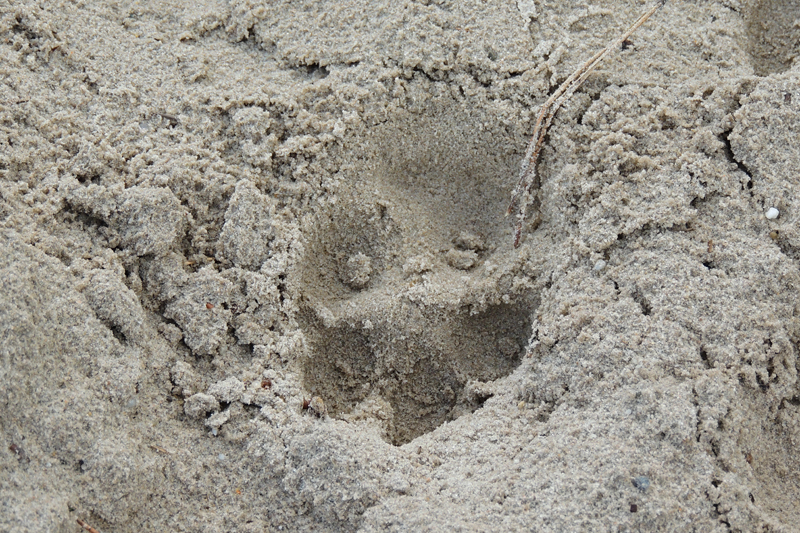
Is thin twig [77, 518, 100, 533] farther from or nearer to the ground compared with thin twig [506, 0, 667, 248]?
nearer to the ground

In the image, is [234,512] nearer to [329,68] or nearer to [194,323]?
[194,323]

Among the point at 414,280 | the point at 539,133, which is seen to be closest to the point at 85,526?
the point at 414,280

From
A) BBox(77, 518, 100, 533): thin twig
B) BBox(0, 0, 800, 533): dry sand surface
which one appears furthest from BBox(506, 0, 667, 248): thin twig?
BBox(77, 518, 100, 533): thin twig

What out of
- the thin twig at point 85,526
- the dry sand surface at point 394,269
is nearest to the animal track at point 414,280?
the dry sand surface at point 394,269

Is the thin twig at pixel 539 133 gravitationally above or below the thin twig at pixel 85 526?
above

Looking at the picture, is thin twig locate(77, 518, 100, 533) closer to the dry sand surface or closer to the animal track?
the dry sand surface

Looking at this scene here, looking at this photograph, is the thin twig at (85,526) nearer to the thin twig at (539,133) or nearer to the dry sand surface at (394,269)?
the dry sand surface at (394,269)

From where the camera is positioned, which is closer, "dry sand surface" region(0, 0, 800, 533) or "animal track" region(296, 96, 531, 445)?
"dry sand surface" region(0, 0, 800, 533)

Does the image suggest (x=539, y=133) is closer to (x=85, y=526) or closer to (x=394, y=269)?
(x=394, y=269)
